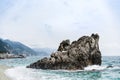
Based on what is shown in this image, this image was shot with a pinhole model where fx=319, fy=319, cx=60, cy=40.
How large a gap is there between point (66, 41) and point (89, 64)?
1067cm

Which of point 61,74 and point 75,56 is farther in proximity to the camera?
point 75,56

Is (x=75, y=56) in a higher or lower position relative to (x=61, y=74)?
higher

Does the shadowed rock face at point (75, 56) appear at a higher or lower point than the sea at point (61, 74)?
higher

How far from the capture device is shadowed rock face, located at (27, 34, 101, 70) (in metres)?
71.9

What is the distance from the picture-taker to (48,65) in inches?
2908

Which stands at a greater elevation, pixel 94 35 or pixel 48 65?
pixel 94 35

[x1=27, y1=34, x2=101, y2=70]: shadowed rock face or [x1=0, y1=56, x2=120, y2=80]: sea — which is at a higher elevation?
[x1=27, y1=34, x2=101, y2=70]: shadowed rock face

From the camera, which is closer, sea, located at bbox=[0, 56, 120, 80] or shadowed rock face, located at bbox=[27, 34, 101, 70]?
sea, located at bbox=[0, 56, 120, 80]

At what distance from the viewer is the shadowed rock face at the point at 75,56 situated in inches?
2832

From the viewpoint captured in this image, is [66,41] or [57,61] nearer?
[57,61]

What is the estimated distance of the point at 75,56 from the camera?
73375mm

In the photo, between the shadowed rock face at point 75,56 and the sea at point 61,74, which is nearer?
the sea at point 61,74

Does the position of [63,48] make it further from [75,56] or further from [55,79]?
[55,79]

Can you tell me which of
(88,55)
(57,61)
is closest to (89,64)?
(88,55)
